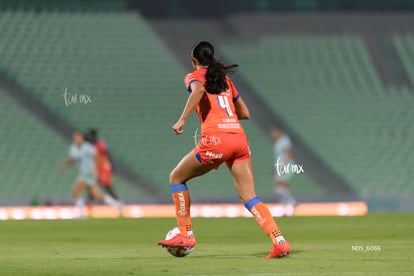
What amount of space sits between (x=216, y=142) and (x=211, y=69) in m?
0.86

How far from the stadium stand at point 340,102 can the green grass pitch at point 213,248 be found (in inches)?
540

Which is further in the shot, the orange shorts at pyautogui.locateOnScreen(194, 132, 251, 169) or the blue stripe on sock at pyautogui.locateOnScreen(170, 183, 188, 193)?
the blue stripe on sock at pyautogui.locateOnScreen(170, 183, 188, 193)

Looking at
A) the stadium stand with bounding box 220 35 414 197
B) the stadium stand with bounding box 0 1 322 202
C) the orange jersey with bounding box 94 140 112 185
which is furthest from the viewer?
the stadium stand with bounding box 220 35 414 197

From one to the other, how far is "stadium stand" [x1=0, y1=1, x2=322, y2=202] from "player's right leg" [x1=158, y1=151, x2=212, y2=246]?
2297 cm

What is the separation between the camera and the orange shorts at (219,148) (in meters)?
13.2

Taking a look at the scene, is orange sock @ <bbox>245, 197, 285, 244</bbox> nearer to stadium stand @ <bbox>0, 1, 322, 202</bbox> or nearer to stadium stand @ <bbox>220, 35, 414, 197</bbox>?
stadium stand @ <bbox>0, 1, 322, 202</bbox>

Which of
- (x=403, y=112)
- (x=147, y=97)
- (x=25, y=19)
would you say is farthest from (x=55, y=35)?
(x=403, y=112)

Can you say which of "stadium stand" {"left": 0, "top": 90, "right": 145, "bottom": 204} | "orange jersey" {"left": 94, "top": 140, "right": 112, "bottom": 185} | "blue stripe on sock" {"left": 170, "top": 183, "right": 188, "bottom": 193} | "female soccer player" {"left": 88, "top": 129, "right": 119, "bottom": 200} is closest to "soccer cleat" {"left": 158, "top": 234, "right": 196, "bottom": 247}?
"blue stripe on sock" {"left": 170, "top": 183, "right": 188, "bottom": 193}

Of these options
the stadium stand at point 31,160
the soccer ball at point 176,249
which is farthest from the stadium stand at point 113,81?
the soccer ball at point 176,249

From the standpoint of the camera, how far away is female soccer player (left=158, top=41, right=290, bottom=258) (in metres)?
13.2

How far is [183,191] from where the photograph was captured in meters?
13.6

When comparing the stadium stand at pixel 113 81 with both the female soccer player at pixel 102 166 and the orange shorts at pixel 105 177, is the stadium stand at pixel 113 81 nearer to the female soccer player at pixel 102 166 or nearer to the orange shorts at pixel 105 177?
the female soccer player at pixel 102 166

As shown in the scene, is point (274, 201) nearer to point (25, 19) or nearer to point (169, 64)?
point (169, 64)

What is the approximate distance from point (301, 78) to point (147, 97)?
20.5 ft
